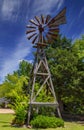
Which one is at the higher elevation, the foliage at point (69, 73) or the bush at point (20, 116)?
the foliage at point (69, 73)

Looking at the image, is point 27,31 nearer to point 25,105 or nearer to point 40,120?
point 25,105

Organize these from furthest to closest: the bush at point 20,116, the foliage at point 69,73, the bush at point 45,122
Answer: the foliage at point 69,73
the bush at point 20,116
the bush at point 45,122

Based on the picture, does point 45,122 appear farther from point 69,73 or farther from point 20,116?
point 69,73

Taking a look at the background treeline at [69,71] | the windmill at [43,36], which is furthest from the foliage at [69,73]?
the windmill at [43,36]

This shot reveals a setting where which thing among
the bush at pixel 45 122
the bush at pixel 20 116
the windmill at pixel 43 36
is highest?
the windmill at pixel 43 36

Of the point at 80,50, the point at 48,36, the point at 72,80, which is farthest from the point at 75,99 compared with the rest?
the point at 48,36

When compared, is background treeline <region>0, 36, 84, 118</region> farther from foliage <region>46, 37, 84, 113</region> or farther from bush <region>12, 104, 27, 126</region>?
bush <region>12, 104, 27, 126</region>

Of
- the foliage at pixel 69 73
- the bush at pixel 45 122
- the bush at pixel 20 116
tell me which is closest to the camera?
the bush at pixel 45 122

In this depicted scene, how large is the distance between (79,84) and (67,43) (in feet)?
35.6

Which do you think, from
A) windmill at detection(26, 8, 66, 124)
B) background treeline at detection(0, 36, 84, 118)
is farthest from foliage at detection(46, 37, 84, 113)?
windmill at detection(26, 8, 66, 124)

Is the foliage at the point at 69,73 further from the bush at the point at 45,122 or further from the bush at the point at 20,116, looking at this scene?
the bush at the point at 20,116

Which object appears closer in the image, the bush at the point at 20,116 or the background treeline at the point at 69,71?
the bush at the point at 20,116

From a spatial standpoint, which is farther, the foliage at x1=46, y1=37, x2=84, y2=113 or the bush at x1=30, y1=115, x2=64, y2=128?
the foliage at x1=46, y1=37, x2=84, y2=113

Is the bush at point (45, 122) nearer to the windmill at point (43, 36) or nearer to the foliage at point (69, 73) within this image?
the windmill at point (43, 36)
